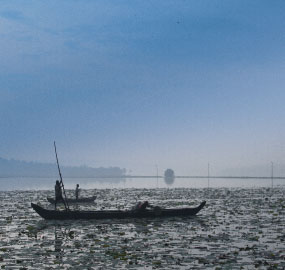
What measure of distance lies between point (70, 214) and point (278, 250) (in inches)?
779

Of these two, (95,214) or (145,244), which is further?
(95,214)

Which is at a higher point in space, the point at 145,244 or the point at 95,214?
the point at 95,214

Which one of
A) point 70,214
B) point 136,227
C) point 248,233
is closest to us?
point 248,233

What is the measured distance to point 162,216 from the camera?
38094 mm

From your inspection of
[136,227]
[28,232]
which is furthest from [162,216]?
[28,232]

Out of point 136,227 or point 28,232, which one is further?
point 136,227

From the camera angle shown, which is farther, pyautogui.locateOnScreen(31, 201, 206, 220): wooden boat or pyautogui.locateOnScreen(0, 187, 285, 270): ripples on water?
pyautogui.locateOnScreen(31, 201, 206, 220): wooden boat

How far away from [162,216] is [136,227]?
6396 millimetres

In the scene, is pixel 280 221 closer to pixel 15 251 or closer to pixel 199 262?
pixel 199 262

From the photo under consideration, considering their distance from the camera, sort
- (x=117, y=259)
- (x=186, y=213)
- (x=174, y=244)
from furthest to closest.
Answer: (x=186, y=213), (x=174, y=244), (x=117, y=259)

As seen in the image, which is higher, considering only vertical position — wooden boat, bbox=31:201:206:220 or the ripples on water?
wooden boat, bbox=31:201:206:220

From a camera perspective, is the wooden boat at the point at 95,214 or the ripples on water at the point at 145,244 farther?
the wooden boat at the point at 95,214

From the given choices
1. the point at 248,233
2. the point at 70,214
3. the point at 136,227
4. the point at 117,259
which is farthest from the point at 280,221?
the point at 117,259

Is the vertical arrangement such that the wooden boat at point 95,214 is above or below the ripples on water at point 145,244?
above
